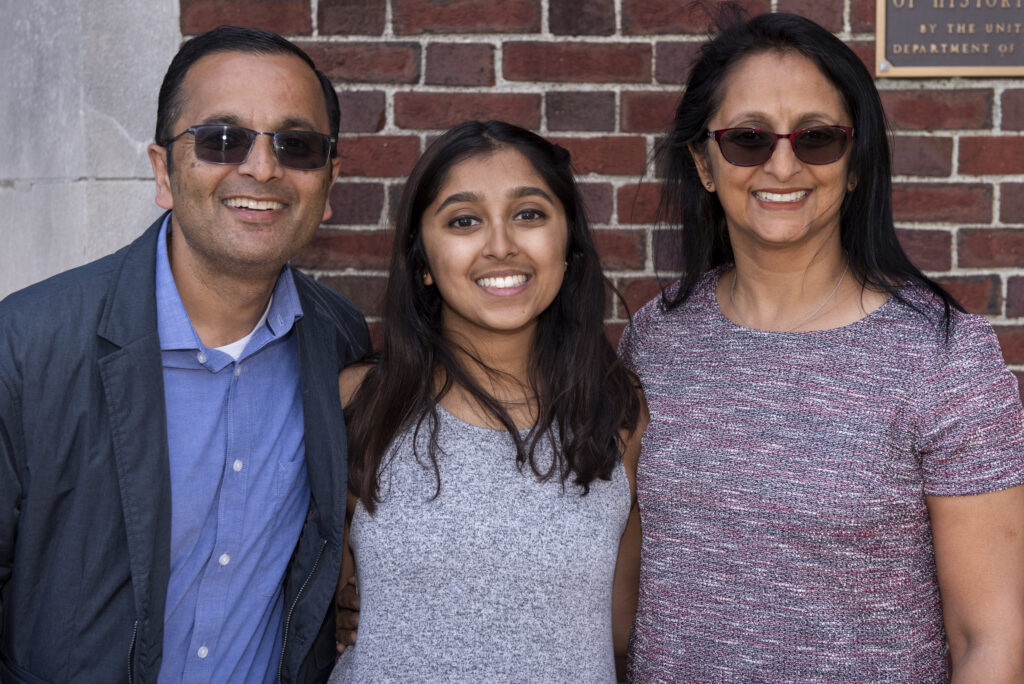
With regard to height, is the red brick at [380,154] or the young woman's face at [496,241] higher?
the red brick at [380,154]

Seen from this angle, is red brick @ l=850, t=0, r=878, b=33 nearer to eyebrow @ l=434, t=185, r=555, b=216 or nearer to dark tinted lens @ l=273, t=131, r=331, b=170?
eyebrow @ l=434, t=185, r=555, b=216

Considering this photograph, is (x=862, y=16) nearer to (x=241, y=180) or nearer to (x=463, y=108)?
(x=463, y=108)

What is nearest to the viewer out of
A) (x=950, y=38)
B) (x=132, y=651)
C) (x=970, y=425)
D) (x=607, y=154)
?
(x=970, y=425)

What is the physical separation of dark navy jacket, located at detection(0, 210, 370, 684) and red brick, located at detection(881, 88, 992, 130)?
2056mm

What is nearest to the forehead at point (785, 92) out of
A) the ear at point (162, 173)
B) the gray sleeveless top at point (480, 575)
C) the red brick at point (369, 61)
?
the gray sleeveless top at point (480, 575)

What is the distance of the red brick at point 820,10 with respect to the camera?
281 centimetres

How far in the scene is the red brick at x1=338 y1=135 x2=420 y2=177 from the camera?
9.46 feet

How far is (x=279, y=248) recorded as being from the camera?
228 centimetres

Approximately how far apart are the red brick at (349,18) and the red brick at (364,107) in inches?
6.7

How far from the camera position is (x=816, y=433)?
6.84 ft

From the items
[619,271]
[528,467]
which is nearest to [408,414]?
[528,467]

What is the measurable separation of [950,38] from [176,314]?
218 cm

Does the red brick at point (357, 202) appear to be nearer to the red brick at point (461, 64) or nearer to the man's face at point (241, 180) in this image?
the red brick at point (461, 64)

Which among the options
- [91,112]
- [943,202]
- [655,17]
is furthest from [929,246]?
[91,112]
